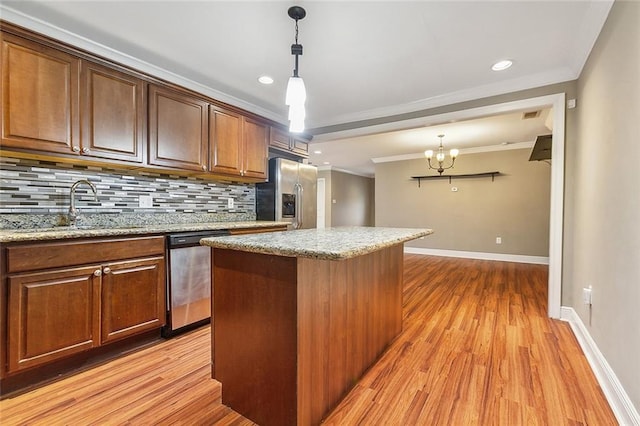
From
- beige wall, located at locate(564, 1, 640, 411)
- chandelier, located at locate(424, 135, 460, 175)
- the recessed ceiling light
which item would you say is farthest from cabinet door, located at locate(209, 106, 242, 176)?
chandelier, located at locate(424, 135, 460, 175)

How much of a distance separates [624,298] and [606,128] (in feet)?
3.47

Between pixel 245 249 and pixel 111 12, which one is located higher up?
pixel 111 12

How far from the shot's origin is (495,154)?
18.6ft

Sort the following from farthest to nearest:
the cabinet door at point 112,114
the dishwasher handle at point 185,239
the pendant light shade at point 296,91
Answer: the dishwasher handle at point 185,239 < the cabinet door at point 112,114 < the pendant light shade at point 296,91

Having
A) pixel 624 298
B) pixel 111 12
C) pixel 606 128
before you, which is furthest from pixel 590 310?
pixel 111 12

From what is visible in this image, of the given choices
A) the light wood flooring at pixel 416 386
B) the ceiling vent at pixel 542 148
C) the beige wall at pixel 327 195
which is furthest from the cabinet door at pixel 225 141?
the beige wall at pixel 327 195

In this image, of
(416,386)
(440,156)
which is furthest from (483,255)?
(416,386)

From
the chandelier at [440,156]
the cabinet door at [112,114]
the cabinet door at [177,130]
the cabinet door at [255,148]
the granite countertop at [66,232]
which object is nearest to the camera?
the granite countertop at [66,232]

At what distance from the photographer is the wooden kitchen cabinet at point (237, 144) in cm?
288

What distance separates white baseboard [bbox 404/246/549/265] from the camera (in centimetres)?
530

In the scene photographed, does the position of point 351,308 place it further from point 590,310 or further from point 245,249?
point 590,310

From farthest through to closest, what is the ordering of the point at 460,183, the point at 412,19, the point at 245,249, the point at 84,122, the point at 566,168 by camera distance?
1. the point at 460,183
2. the point at 566,168
3. the point at 84,122
4. the point at 412,19
5. the point at 245,249

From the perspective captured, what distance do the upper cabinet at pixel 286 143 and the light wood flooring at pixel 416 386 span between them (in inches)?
91.1

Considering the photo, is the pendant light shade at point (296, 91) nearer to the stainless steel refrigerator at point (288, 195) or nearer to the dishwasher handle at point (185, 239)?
the dishwasher handle at point (185, 239)
